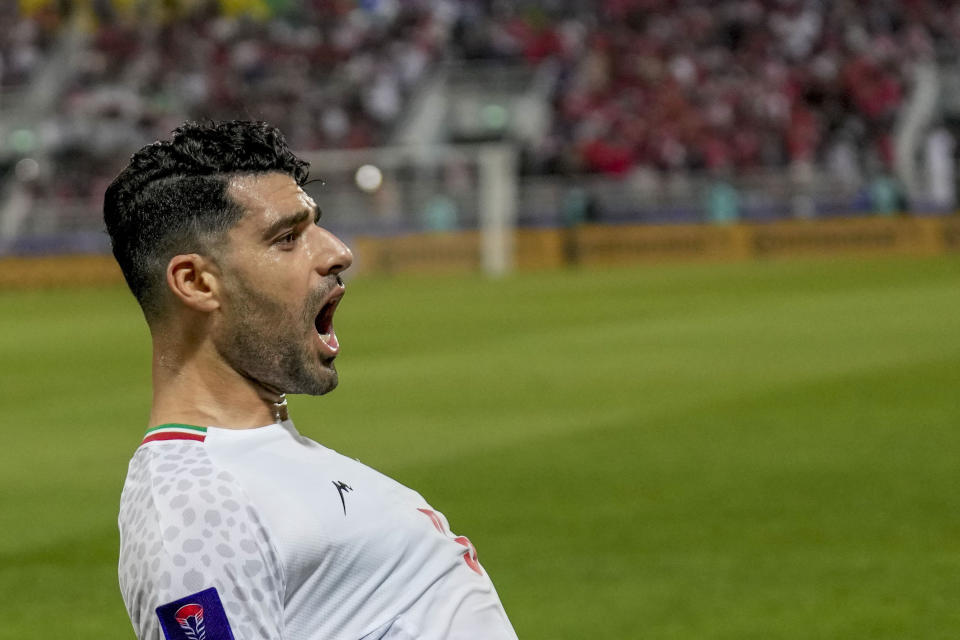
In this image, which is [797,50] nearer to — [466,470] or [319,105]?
[319,105]

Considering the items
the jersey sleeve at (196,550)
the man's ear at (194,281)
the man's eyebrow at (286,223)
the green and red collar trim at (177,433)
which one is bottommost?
the jersey sleeve at (196,550)

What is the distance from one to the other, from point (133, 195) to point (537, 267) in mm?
29461

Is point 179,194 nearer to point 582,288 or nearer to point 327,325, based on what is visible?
point 327,325

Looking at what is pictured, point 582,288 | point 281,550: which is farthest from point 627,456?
point 582,288

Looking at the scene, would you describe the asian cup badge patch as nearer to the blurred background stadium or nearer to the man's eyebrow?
the man's eyebrow

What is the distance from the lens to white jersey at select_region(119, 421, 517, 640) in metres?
2.31

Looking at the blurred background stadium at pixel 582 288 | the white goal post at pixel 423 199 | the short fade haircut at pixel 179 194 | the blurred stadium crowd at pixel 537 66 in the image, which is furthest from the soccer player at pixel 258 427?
the blurred stadium crowd at pixel 537 66

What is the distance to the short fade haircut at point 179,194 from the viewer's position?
2549mm

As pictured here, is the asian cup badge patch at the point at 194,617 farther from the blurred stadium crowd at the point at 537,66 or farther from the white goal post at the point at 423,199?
the blurred stadium crowd at the point at 537,66

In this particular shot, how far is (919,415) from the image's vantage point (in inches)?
416

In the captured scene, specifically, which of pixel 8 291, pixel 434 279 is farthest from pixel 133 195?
pixel 8 291

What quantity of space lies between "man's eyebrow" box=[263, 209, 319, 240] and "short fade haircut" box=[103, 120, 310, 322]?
2.1 inches

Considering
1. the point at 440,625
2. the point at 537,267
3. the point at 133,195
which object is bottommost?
the point at 537,267

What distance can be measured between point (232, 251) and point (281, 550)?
1.61 ft
